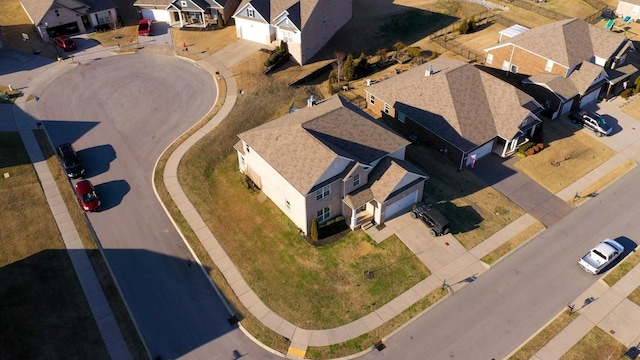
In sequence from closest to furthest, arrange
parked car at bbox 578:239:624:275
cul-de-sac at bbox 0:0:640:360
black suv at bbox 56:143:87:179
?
cul-de-sac at bbox 0:0:640:360 < parked car at bbox 578:239:624:275 < black suv at bbox 56:143:87:179

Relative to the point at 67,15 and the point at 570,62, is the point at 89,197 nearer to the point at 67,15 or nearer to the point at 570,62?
the point at 67,15

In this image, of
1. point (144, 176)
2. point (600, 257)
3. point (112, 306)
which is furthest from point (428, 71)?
point (112, 306)

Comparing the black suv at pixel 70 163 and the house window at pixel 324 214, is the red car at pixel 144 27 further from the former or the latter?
the house window at pixel 324 214

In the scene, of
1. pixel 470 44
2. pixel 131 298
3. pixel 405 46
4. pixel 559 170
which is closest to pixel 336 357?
pixel 131 298

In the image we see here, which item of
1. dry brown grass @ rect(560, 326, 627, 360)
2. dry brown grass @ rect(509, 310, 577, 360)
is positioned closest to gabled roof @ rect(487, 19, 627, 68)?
dry brown grass @ rect(509, 310, 577, 360)

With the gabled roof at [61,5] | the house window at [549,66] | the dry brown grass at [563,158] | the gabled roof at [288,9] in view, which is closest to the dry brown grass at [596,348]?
the dry brown grass at [563,158]

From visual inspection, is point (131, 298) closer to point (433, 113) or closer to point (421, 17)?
point (433, 113)

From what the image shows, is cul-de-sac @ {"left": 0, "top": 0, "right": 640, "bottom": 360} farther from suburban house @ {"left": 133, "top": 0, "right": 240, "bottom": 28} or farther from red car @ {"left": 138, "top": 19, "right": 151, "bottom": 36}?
suburban house @ {"left": 133, "top": 0, "right": 240, "bottom": 28}
